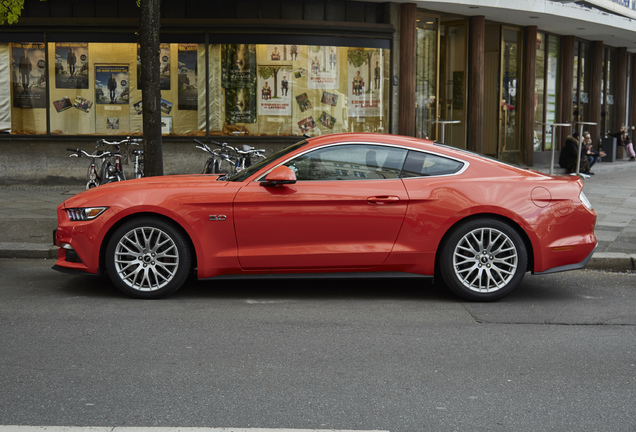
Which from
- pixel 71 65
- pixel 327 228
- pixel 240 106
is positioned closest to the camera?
pixel 327 228

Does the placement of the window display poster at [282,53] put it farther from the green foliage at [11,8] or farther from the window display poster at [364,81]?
the green foliage at [11,8]

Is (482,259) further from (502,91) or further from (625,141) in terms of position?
(625,141)

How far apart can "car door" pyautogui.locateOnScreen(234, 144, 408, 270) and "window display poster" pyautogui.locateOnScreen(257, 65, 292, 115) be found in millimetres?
9483

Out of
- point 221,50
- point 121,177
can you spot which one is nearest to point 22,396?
point 121,177

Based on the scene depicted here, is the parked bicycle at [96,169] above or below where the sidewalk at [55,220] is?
above

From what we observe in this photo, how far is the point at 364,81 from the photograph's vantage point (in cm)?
1641

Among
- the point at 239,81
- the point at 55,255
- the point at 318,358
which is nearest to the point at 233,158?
the point at 239,81

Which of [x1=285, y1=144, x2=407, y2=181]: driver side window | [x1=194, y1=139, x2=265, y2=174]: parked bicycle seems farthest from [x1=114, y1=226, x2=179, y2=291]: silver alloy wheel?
[x1=194, y1=139, x2=265, y2=174]: parked bicycle

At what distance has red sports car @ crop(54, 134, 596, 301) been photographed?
661 cm

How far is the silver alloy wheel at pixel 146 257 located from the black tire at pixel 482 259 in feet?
7.59

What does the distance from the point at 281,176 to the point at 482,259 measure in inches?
72.7

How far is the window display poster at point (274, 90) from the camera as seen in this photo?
15883 mm

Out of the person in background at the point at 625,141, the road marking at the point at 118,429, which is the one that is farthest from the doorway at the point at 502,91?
→ the road marking at the point at 118,429

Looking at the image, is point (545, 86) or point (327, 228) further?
point (545, 86)
